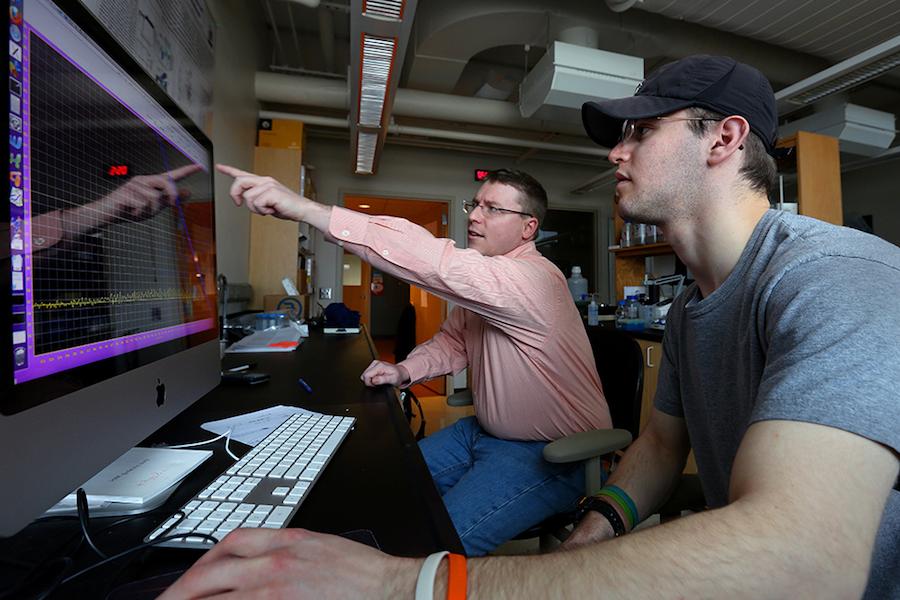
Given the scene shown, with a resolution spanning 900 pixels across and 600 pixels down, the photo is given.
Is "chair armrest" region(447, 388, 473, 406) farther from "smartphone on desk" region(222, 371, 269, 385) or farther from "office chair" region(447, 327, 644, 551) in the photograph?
"smartphone on desk" region(222, 371, 269, 385)

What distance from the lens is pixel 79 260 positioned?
45 cm

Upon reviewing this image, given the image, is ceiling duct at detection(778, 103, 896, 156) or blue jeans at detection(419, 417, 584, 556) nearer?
blue jeans at detection(419, 417, 584, 556)

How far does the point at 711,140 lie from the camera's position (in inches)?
31.8

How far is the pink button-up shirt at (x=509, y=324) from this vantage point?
104cm

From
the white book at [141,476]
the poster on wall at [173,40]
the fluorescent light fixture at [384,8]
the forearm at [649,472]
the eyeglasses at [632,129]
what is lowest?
the forearm at [649,472]

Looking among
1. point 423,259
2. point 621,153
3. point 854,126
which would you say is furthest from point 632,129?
point 854,126

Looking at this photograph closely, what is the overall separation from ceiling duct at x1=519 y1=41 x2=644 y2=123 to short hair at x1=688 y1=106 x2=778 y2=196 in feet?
7.09

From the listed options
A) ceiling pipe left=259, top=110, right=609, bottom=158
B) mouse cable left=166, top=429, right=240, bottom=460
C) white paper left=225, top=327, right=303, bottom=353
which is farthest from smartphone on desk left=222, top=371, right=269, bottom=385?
ceiling pipe left=259, top=110, right=609, bottom=158

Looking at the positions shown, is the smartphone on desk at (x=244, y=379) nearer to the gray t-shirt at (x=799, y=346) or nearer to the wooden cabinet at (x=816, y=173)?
the gray t-shirt at (x=799, y=346)

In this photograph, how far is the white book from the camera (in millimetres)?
494

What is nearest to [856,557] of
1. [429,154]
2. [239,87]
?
[239,87]

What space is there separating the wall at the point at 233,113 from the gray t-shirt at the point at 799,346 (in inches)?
101

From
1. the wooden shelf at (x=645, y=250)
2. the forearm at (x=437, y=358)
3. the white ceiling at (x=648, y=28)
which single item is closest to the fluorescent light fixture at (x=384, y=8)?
the white ceiling at (x=648, y=28)

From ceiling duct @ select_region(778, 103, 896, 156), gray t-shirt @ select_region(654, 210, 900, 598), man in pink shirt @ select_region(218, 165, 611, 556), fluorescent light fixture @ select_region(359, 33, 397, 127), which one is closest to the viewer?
gray t-shirt @ select_region(654, 210, 900, 598)
